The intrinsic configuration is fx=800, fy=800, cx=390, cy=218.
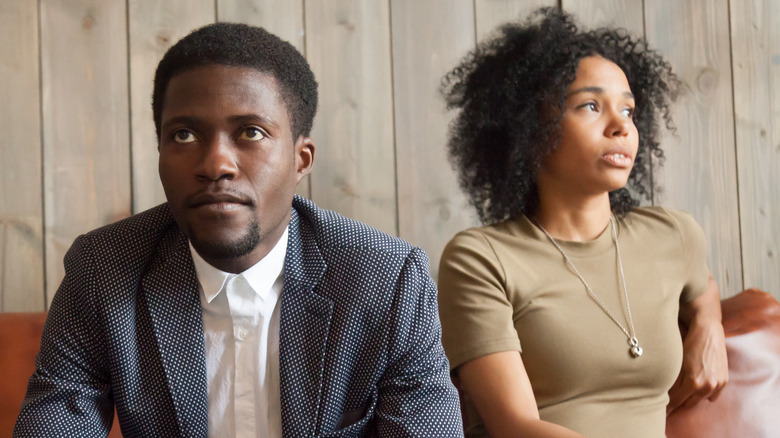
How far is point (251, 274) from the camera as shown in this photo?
3.40ft

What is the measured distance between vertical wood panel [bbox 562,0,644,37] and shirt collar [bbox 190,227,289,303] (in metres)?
0.99

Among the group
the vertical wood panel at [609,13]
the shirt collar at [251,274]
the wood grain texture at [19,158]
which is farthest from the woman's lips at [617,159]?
the wood grain texture at [19,158]

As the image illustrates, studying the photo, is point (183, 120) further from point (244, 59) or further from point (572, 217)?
point (572, 217)

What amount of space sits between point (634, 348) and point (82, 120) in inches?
41.9

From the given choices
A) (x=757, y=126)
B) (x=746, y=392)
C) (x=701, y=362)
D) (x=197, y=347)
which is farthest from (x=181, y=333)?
(x=757, y=126)


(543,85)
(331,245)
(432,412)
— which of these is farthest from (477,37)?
(432,412)

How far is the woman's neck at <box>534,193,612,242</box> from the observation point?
1.42 m

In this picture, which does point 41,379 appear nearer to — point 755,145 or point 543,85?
point 543,85

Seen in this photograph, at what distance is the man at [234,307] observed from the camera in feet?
3.17

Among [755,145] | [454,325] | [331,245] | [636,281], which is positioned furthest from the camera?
→ [755,145]

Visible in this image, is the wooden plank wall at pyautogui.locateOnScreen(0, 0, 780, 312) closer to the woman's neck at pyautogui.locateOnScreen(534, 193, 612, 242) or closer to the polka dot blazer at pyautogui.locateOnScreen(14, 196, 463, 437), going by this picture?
the woman's neck at pyautogui.locateOnScreen(534, 193, 612, 242)

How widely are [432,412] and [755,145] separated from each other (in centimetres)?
117

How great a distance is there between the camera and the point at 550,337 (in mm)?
1298

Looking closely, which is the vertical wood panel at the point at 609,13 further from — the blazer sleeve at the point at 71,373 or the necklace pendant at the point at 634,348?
the blazer sleeve at the point at 71,373
